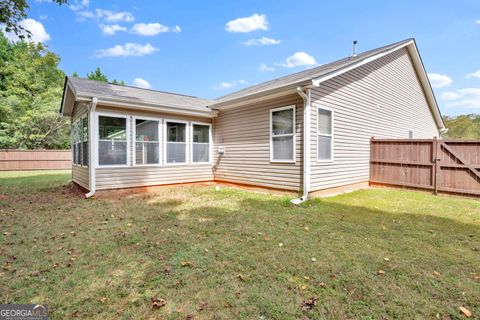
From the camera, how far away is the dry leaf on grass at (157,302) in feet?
7.09

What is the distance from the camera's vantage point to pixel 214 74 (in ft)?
65.6

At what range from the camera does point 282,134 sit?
7.02 meters

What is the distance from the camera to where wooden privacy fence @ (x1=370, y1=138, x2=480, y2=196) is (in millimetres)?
6738

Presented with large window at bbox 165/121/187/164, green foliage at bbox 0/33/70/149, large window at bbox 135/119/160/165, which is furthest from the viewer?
green foliage at bbox 0/33/70/149

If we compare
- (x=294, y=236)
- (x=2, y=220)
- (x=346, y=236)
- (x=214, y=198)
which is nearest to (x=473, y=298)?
(x=346, y=236)

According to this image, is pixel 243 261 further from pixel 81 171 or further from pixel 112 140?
pixel 81 171

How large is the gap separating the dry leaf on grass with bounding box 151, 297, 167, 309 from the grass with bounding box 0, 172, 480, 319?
0.04 metres

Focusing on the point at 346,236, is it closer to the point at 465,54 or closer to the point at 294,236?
the point at 294,236

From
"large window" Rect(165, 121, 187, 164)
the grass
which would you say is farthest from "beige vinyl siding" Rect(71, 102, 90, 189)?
"large window" Rect(165, 121, 187, 164)

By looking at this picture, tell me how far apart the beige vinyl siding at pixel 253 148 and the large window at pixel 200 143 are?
34cm

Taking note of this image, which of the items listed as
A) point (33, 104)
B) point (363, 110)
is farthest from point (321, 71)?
point (33, 104)

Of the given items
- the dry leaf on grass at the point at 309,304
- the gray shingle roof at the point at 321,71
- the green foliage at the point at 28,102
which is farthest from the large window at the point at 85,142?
the green foliage at the point at 28,102

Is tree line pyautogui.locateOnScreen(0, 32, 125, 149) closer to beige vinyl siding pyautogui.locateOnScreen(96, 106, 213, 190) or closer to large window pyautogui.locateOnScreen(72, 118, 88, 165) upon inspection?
large window pyautogui.locateOnScreen(72, 118, 88, 165)

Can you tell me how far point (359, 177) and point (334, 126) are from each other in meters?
2.29
